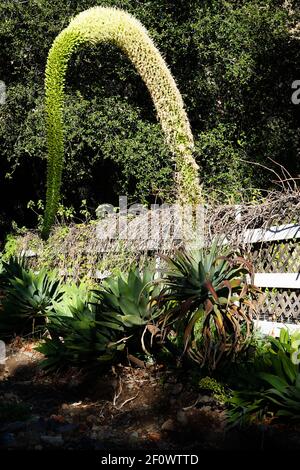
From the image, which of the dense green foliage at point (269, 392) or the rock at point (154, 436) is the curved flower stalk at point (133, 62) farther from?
the rock at point (154, 436)

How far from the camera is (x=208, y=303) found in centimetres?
479

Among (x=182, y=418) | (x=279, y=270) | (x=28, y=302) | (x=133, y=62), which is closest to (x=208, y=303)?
(x=182, y=418)

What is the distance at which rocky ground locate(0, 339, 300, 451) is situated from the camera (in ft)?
13.1

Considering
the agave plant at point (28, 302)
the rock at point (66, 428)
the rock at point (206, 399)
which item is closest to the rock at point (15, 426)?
the rock at point (66, 428)

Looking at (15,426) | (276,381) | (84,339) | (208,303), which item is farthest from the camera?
(84,339)

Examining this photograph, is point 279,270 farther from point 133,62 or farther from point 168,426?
point 133,62

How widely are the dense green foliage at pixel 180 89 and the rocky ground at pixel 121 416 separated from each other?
6442 mm

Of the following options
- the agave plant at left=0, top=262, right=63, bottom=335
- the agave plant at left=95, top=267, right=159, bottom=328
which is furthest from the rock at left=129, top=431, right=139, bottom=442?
the agave plant at left=0, top=262, right=63, bottom=335

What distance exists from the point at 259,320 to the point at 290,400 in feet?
7.49

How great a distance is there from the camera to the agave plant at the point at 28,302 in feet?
23.7

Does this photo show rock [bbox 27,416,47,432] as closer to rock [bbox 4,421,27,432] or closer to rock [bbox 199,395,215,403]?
rock [bbox 4,421,27,432]

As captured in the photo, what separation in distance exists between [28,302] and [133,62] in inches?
141

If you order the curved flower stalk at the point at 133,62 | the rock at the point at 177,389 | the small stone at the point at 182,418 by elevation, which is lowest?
the small stone at the point at 182,418

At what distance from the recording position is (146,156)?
37.9ft
